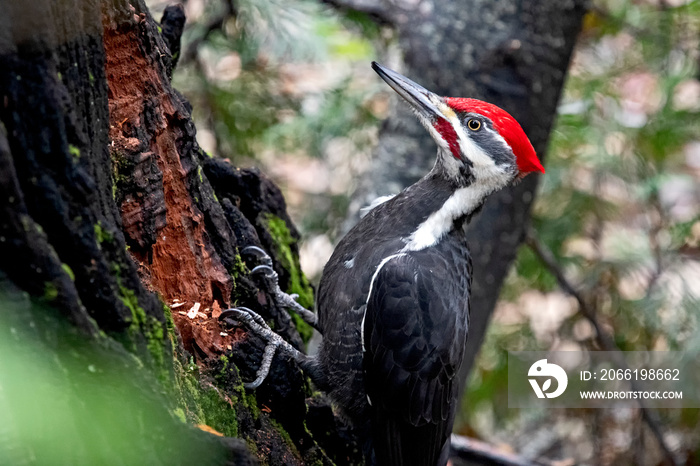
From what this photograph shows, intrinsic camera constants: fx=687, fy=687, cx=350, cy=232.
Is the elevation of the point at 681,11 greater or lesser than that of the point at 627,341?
greater

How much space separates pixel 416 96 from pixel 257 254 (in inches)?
33.4

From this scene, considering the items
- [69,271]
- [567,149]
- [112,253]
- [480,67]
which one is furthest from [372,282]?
[567,149]

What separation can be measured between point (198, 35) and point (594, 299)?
9.93 feet

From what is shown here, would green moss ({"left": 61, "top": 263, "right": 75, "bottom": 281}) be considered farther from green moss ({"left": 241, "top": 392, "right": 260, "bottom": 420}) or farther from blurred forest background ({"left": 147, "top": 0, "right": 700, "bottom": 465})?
blurred forest background ({"left": 147, "top": 0, "right": 700, "bottom": 465})

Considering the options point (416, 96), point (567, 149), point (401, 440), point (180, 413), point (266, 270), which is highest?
point (416, 96)

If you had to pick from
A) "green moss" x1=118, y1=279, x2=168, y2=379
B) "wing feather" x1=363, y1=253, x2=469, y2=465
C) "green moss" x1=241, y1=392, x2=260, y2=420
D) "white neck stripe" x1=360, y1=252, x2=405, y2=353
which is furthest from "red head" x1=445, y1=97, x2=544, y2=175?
"green moss" x1=118, y1=279, x2=168, y2=379

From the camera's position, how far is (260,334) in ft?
7.11

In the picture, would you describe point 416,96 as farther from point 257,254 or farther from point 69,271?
point 69,271

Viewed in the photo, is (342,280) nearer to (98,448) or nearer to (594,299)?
(98,448)

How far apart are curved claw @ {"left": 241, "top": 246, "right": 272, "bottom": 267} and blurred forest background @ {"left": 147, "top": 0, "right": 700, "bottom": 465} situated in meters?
1.23

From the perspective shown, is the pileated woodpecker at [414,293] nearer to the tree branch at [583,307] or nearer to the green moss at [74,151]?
the green moss at [74,151]

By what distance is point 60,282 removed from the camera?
1.20 metres

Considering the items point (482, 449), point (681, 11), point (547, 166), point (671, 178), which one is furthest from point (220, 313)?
point (681, 11)

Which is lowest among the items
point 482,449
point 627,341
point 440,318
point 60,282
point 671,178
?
point 627,341
